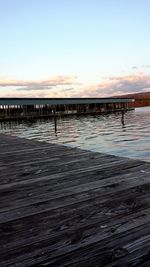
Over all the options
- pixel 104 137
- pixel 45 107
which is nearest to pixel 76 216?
pixel 104 137

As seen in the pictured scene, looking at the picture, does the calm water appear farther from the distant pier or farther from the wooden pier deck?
the distant pier

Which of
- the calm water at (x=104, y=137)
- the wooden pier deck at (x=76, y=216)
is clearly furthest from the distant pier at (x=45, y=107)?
the wooden pier deck at (x=76, y=216)

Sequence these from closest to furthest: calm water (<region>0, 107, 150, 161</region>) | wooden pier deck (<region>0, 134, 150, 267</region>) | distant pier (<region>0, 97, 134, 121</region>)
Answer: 1. wooden pier deck (<region>0, 134, 150, 267</region>)
2. calm water (<region>0, 107, 150, 161</region>)
3. distant pier (<region>0, 97, 134, 121</region>)

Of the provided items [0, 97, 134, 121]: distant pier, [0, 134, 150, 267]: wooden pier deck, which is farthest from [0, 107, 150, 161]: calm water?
[0, 97, 134, 121]: distant pier

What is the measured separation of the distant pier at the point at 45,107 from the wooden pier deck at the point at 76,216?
48761 mm

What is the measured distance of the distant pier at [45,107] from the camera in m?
56.1

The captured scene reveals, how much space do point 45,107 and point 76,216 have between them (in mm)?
61216

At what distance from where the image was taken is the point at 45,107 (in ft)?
209

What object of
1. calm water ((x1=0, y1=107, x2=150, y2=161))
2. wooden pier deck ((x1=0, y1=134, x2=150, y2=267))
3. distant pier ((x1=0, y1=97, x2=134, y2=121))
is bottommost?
calm water ((x1=0, y1=107, x2=150, y2=161))

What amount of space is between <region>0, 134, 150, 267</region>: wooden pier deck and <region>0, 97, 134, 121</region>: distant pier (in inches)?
1920

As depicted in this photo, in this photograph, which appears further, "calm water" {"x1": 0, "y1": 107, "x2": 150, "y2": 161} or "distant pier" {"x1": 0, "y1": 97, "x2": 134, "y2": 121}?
"distant pier" {"x1": 0, "y1": 97, "x2": 134, "y2": 121}

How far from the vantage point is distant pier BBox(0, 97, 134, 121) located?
2209 inches

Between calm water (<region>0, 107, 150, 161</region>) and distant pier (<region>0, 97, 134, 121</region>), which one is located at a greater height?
distant pier (<region>0, 97, 134, 121</region>)

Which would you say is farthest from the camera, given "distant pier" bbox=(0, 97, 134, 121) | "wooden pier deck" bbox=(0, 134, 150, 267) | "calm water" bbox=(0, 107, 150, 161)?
"distant pier" bbox=(0, 97, 134, 121)
